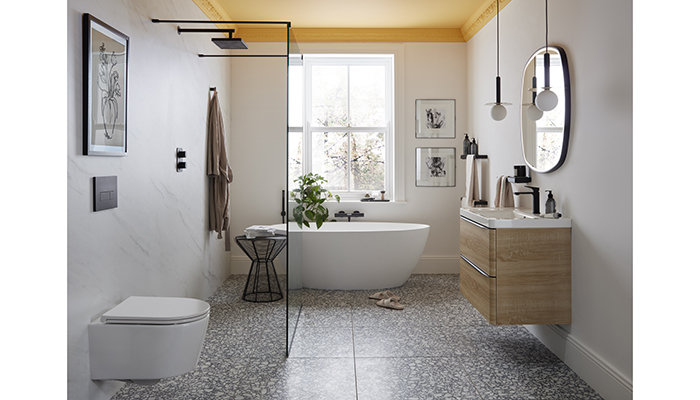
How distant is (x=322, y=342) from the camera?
9.31 ft

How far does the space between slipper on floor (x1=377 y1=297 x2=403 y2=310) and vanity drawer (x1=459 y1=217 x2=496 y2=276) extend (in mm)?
Result: 815

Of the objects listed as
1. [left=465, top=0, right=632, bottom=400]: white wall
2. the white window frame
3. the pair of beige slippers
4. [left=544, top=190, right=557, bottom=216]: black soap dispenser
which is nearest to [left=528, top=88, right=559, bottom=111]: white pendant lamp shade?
[left=465, top=0, right=632, bottom=400]: white wall

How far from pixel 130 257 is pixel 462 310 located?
8.10 feet

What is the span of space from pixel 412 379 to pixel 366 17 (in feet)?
11.0

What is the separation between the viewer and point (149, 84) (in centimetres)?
264

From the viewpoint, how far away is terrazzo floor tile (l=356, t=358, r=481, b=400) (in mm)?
2160

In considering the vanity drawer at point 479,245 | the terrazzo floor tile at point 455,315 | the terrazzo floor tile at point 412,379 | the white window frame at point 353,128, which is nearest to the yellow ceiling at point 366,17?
the white window frame at point 353,128

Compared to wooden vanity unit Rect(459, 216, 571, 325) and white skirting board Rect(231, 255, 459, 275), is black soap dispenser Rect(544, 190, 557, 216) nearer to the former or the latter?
wooden vanity unit Rect(459, 216, 571, 325)

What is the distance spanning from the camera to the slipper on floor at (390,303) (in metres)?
3.53

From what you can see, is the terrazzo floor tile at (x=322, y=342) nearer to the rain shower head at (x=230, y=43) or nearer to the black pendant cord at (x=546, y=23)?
the rain shower head at (x=230, y=43)

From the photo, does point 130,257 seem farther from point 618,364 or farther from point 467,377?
point 618,364

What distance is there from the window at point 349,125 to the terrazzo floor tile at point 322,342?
2.10m

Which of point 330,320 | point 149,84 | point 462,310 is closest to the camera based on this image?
point 149,84
